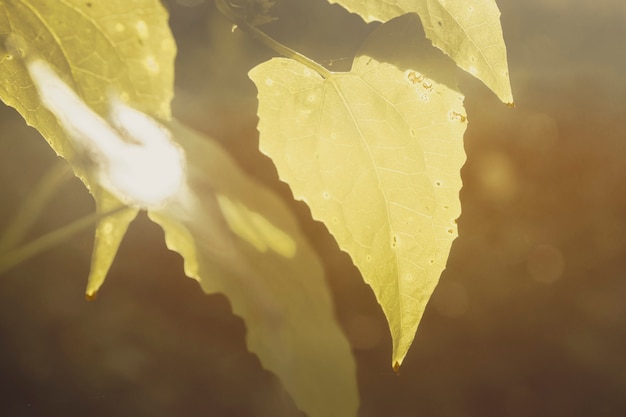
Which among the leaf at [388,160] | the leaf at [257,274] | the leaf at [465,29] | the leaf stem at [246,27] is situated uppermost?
the leaf at [465,29]

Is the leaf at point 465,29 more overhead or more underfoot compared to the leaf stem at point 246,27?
more overhead

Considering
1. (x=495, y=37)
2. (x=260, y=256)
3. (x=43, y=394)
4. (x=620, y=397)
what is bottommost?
(x=43, y=394)

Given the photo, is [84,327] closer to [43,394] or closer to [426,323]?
[43,394]

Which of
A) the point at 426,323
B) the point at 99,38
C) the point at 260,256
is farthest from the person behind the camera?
the point at 426,323

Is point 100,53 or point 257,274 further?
point 257,274

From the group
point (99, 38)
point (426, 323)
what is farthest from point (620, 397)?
point (99, 38)
